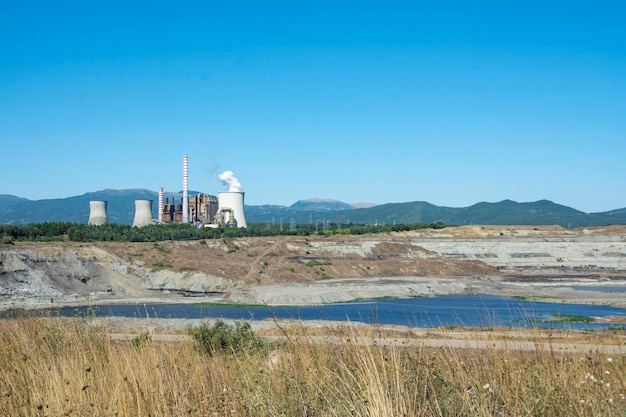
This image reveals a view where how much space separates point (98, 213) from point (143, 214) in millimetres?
6261

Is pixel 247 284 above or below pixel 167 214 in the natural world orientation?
below

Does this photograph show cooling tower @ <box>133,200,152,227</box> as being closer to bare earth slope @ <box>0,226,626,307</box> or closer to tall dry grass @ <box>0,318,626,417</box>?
bare earth slope @ <box>0,226,626,307</box>

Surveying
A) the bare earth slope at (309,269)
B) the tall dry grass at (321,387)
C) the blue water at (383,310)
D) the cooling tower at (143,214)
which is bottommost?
the blue water at (383,310)

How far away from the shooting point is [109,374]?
253 inches

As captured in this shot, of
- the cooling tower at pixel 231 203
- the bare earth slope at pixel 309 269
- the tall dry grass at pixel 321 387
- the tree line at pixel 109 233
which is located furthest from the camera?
the cooling tower at pixel 231 203

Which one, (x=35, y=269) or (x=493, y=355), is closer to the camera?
(x=493, y=355)

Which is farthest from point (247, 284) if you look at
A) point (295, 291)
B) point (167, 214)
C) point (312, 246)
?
point (167, 214)

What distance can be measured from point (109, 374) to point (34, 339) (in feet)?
9.00

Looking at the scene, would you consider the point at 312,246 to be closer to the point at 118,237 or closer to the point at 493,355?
the point at 118,237

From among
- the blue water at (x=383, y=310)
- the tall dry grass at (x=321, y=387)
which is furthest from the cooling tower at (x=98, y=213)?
the tall dry grass at (x=321, y=387)

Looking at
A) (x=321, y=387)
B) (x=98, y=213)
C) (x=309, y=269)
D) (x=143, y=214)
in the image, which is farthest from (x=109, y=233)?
(x=321, y=387)

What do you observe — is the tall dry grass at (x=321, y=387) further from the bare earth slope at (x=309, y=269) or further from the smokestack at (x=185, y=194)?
the smokestack at (x=185, y=194)

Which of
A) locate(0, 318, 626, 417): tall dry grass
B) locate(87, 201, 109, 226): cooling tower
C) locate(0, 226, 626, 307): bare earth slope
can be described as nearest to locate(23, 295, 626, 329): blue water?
locate(0, 226, 626, 307): bare earth slope

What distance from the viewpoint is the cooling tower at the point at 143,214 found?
86375 millimetres
